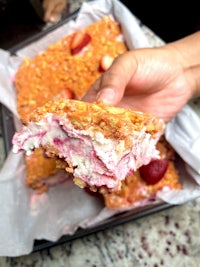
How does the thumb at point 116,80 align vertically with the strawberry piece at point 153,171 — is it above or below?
above

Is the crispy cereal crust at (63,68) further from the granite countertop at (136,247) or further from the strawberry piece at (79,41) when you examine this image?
the granite countertop at (136,247)

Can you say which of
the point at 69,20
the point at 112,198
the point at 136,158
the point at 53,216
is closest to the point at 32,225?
the point at 53,216

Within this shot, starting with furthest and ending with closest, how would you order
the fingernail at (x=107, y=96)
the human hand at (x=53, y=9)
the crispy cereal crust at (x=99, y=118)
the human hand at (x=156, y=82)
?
the human hand at (x=53, y=9)
the human hand at (x=156, y=82)
the fingernail at (x=107, y=96)
the crispy cereal crust at (x=99, y=118)

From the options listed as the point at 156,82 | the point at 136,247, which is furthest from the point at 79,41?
the point at 136,247

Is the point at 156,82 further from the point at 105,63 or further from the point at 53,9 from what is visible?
the point at 53,9

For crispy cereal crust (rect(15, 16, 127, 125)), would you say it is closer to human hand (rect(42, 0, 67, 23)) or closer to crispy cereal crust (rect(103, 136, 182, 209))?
human hand (rect(42, 0, 67, 23))

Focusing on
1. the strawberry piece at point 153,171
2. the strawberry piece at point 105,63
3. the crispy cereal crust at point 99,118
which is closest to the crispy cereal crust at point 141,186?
the strawberry piece at point 153,171
